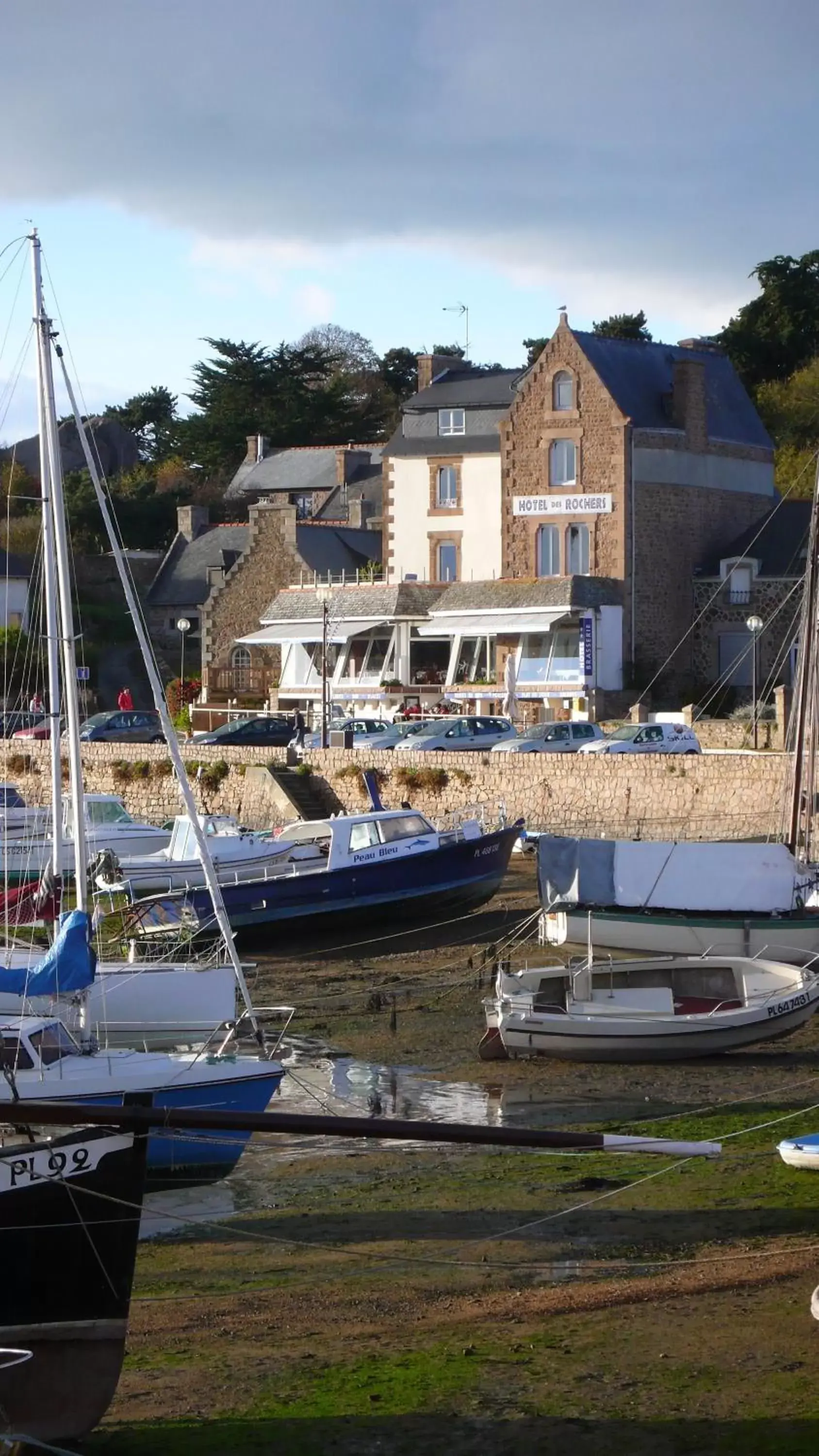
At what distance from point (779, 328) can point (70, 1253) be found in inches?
2664

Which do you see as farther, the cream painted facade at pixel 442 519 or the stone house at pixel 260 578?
the stone house at pixel 260 578

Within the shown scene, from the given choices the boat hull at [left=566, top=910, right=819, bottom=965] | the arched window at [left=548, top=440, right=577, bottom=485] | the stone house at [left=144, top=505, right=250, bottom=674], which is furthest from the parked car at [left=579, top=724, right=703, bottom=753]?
the stone house at [left=144, top=505, right=250, bottom=674]

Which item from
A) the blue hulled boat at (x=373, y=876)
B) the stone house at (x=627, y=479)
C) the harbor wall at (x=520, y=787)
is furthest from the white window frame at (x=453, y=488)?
the blue hulled boat at (x=373, y=876)

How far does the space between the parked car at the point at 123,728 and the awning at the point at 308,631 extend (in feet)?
21.4

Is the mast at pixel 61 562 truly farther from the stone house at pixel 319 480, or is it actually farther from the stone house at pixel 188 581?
the stone house at pixel 319 480

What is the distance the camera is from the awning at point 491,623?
48156mm

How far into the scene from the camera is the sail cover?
1611 centimetres

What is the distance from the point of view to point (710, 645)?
5012cm

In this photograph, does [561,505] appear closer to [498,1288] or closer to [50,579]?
[50,579]

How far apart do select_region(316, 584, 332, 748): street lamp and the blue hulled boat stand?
10.5 m

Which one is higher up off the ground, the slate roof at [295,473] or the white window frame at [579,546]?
the slate roof at [295,473]

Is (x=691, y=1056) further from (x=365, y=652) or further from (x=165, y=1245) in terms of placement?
(x=365, y=652)

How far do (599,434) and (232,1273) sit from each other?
39.8 meters

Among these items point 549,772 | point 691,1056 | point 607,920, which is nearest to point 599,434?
point 549,772
